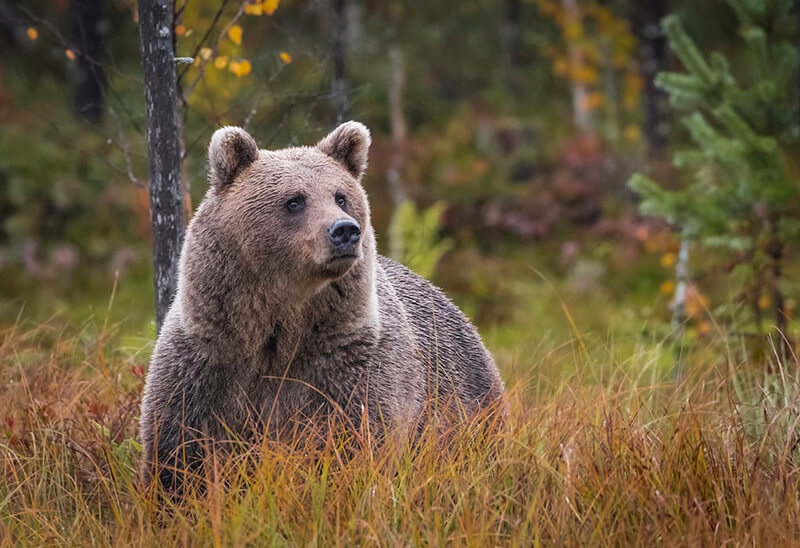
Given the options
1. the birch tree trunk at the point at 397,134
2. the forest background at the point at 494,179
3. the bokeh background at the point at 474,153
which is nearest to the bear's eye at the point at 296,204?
the forest background at the point at 494,179

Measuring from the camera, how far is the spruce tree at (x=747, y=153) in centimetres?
672

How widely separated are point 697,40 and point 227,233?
1510 centimetres

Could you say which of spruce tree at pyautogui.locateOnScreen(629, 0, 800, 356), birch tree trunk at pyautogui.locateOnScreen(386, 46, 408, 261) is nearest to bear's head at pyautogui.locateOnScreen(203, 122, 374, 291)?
spruce tree at pyautogui.locateOnScreen(629, 0, 800, 356)

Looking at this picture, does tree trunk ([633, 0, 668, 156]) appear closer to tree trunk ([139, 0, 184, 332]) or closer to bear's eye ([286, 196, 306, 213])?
tree trunk ([139, 0, 184, 332])

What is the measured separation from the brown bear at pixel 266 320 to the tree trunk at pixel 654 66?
10415 mm

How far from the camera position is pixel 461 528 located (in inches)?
118

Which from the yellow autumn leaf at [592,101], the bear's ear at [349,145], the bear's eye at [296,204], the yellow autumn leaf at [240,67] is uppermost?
the yellow autumn leaf at [592,101]

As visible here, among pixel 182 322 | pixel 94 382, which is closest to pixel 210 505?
pixel 182 322

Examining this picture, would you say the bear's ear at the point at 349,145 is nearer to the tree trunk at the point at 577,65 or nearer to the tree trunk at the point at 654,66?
the tree trunk at the point at 654,66

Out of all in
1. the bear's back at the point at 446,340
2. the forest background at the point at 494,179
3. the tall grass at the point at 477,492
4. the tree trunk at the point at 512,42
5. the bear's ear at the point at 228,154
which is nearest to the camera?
the tall grass at the point at 477,492

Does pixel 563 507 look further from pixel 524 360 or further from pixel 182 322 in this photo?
pixel 524 360

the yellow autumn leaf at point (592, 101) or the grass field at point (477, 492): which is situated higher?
the yellow autumn leaf at point (592, 101)

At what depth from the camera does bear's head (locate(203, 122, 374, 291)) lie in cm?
368

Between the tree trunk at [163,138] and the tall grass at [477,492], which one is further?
the tree trunk at [163,138]
